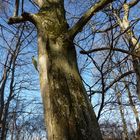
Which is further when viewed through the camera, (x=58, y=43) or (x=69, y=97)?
(x=58, y=43)

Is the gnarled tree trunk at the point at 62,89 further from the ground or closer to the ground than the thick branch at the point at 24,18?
closer to the ground

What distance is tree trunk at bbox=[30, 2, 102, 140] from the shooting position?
7.36 feet

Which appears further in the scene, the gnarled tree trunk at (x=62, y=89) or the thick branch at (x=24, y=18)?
the thick branch at (x=24, y=18)

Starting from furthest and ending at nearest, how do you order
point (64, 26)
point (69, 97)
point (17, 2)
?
point (17, 2), point (64, 26), point (69, 97)

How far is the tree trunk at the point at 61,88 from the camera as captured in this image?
224cm

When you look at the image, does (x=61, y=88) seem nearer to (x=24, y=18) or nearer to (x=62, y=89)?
(x=62, y=89)

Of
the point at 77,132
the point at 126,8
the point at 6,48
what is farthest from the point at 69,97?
the point at 6,48

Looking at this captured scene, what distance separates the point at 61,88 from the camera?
8.05 feet

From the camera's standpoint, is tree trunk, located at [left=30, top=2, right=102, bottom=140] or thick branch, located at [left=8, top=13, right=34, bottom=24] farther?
thick branch, located at [left=8, top=13, right=34, bottom=24]

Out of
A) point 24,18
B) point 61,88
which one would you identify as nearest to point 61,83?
point 61,88

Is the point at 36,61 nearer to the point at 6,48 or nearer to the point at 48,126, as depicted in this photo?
the point at 48,126

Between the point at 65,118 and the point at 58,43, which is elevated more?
the point at 58,43

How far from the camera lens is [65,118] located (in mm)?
2281

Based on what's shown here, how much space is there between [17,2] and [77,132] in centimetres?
235
